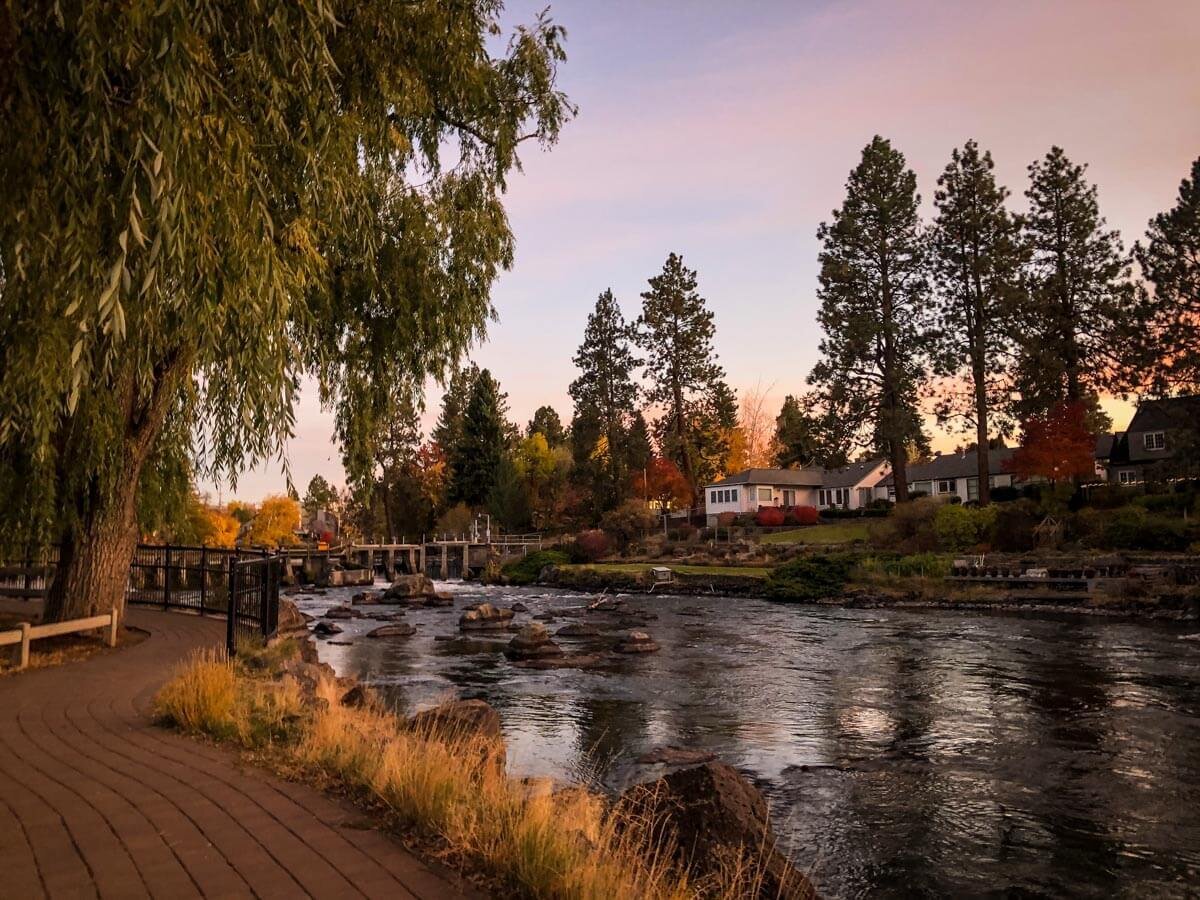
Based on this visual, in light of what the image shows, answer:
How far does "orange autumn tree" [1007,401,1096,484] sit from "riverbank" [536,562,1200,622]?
11754 mm

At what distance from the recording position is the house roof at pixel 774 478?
70.8 metres

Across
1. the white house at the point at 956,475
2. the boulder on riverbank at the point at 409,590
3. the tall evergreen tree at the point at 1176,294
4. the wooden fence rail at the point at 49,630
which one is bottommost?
the boulder on riverbank at the point at 409,590

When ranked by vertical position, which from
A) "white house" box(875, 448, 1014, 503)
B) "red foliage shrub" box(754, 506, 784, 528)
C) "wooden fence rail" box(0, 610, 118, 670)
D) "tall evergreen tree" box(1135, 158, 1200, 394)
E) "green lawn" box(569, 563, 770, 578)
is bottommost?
"green lawn" box(569, 563, 770, 578)

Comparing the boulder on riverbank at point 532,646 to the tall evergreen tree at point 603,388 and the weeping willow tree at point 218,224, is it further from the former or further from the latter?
the tall evergreen tree at point 603,388

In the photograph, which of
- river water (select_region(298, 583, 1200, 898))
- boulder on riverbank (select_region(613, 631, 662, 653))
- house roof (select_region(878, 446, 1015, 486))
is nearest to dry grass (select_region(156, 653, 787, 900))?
river water (select_region(298, 583, 1200, 898))

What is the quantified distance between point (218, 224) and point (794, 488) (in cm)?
7347

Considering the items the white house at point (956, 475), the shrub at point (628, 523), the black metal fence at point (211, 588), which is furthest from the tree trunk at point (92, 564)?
the white house at point (956, 475)

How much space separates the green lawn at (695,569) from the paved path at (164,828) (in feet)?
121

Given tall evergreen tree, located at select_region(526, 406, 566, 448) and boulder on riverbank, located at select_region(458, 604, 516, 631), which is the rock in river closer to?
boulder on riverbank, located at select_region(458, 604, 516, 631)

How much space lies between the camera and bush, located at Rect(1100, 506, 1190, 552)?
34438 mm

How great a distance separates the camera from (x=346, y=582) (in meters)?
56.5

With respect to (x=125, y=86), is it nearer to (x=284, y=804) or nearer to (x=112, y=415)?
(x=284, y=804)

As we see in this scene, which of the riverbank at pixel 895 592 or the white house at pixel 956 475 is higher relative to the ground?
the white house at pixel 956 475

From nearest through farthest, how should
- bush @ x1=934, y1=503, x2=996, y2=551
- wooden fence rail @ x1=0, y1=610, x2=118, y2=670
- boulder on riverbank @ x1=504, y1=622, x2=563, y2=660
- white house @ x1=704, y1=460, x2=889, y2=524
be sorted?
wooden fence rail @ x1=0, y1=610, x2=118, y2=670 → boulder on riverbank @ x1=504, y1=622, x2=563, y2=660 → bush @ x1=934, y1=503, x2=996, y2=551 → white house @ x1=704, y1=460, x2=889, y2=524
